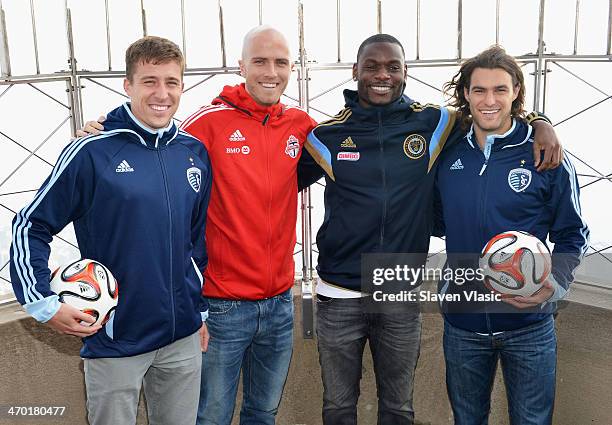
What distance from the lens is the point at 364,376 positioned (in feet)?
13.4

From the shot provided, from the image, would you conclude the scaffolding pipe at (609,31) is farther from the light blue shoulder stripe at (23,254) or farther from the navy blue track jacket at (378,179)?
the light blue shoulder stripe at (23,254)

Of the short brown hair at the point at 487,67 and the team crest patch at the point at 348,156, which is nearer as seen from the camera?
the short brown hair at the point at 487,67

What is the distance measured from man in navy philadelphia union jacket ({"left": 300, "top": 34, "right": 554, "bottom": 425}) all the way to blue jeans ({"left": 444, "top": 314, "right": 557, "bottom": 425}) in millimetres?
234

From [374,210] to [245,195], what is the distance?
580 millimetres

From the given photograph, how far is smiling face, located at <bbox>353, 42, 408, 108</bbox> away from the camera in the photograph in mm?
2658

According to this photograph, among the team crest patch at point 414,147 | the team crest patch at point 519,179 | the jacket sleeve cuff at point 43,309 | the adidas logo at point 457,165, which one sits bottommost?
the jacket sleeve cuff at point 43,309

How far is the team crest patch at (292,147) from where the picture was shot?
2773mm

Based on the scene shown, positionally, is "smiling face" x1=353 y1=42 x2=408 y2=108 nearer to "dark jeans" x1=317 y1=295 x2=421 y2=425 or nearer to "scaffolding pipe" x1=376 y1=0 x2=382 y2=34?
"dark jeans" x1=317 y1=295 x2=421 y2=425

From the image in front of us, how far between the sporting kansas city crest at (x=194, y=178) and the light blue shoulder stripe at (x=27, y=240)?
442 millimetres

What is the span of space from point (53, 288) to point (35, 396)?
205 centimetres

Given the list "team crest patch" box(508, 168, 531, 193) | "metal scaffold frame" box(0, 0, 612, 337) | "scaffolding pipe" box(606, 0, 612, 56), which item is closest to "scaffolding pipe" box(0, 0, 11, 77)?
"metal scaffold frame" box(0, 0, 612, 337)

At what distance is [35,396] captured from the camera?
3.86m

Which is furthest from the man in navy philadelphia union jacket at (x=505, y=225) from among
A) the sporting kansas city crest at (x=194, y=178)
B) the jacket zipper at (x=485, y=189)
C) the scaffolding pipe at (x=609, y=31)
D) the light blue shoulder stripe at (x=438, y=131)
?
the scaffolding pipe at (x=609, y=31)

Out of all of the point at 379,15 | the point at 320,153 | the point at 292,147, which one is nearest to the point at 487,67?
the point at 320,153
